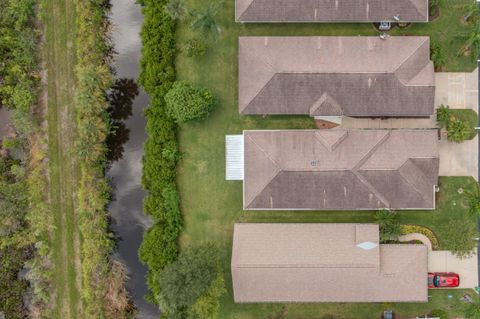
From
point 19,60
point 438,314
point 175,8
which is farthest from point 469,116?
point 19,60

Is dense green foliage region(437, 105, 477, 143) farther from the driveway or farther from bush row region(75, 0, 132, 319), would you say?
bush row region(75, 0, 132, 319)

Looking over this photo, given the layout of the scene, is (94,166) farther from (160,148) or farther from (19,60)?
(19,60)

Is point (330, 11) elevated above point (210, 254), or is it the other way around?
point (330, 11)

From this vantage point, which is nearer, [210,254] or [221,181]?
[210,254]

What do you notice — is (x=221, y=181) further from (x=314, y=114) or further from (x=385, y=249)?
(x=385, y=249)

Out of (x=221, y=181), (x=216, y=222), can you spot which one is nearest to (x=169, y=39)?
(x=221, y=181)

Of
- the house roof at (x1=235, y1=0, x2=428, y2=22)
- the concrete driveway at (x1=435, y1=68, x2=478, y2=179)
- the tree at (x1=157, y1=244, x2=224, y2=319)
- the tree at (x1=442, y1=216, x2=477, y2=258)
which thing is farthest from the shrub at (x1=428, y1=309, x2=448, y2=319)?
the house roof at (x1=235, y1=0, x2=428, y2=22)
